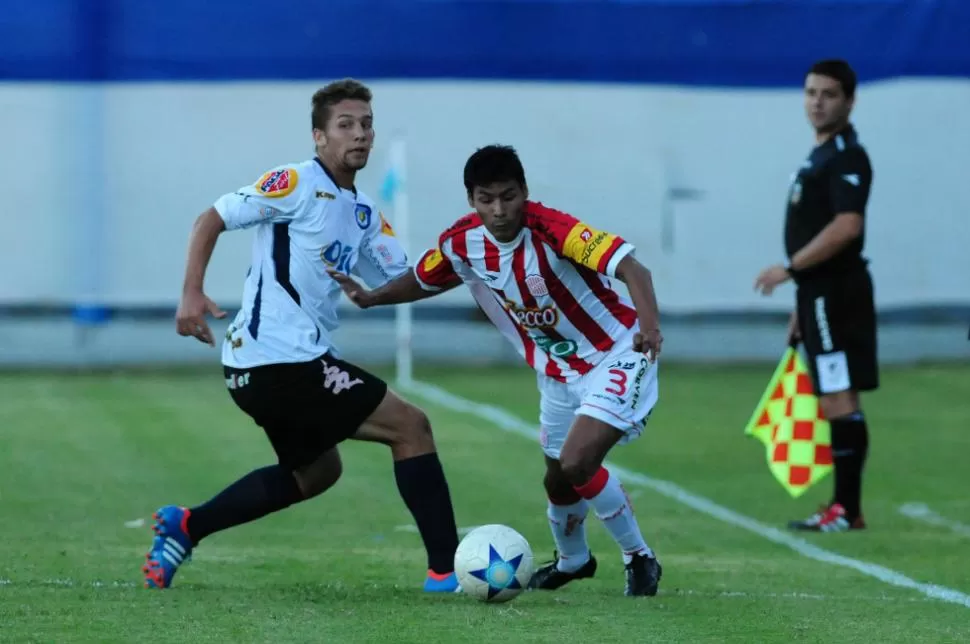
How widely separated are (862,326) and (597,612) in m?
3.46

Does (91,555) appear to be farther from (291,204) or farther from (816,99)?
(816,99)

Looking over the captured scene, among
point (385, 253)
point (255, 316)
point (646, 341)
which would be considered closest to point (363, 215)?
point (385, 253)

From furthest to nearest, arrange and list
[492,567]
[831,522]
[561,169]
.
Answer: [561,169] < [831,522] < [492,567]

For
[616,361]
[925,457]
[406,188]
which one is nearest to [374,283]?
[616,361]

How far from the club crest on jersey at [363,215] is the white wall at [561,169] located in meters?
10.4

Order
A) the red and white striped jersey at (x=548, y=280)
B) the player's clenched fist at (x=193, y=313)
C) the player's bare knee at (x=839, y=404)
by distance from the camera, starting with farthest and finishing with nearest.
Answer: the player's bare knee at (x=839, y=404)
the red and white striped jersey at (x=548, y=280)
the player's clenched fist at (x=193, y=313)

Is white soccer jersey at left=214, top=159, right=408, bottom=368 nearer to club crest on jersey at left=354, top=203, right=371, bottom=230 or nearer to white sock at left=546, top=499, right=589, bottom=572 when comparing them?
club crest on jersey at left=354, top=203, right=371, bottom=230

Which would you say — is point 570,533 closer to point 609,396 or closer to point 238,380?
point 609,396

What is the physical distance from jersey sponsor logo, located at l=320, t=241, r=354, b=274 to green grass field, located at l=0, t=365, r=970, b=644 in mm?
1184

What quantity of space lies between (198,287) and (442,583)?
4.48ft

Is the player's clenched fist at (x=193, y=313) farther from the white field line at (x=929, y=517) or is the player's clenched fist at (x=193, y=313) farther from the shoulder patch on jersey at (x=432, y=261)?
the white field line at (x=929, y=517)

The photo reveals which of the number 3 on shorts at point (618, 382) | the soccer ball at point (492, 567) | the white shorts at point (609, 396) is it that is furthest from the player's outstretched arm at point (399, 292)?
the soccer ball at point (492, 567)

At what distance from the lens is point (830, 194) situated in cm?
888

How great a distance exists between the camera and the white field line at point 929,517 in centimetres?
877
